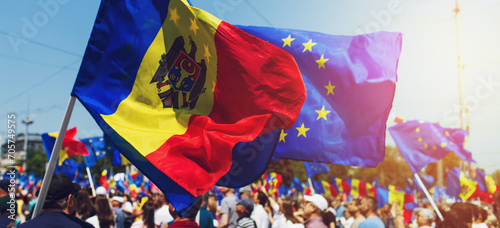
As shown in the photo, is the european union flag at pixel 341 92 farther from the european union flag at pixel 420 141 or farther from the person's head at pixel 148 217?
the european union flag at pixel 420 141

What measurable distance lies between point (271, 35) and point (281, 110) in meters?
2.69

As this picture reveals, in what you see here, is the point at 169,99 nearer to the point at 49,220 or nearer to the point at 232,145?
the point at 232,145

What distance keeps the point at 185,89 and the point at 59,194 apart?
1.37 meters

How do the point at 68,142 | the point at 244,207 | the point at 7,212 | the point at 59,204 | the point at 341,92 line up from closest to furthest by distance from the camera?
1. the point at 59,204
2. the point at 7,212
3. the point at 244,207
4. the point at 341,92
5. the point at 68,142

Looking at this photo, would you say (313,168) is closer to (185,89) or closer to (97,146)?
(97,146)

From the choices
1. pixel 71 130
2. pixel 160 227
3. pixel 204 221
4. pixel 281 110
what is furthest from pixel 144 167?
pixel 71 130

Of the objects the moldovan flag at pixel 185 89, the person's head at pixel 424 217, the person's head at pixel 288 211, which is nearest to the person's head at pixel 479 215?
the person's head at pixel 424 217

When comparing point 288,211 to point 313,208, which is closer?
point 313,208

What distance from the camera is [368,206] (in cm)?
609

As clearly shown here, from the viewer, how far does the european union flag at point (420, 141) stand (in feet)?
27.8

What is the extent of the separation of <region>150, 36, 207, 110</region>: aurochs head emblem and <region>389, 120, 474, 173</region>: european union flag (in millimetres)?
5630

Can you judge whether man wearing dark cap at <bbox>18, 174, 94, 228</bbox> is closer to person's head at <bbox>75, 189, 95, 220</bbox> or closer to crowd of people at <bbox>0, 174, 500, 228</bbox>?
crowd of people at <bbox>0, 174, 500, 228</bbox>

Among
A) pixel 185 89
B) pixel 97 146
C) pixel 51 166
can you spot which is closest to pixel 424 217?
pixel 185 89

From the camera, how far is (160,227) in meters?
6.41
